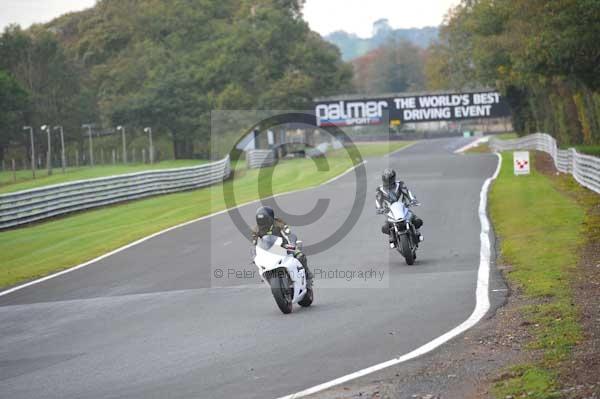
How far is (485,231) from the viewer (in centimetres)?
2102

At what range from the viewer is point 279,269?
12.2m

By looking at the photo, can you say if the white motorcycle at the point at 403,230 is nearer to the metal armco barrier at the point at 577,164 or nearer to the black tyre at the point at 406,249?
the black tyre at the point at 406,249

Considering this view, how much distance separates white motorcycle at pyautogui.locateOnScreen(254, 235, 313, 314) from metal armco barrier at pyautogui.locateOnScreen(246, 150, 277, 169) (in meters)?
48.1

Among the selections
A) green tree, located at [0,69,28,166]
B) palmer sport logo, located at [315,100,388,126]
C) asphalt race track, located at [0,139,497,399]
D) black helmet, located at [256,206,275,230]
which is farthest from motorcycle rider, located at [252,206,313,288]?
green tree, located at [0,69,28,166]

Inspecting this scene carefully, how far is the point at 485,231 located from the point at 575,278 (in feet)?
24.1

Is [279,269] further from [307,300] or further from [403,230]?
[403,230]

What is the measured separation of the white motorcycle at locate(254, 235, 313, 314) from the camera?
12086mm

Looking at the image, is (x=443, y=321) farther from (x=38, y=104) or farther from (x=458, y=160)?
(x=38, y=104)

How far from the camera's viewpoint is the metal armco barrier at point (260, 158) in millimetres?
60906

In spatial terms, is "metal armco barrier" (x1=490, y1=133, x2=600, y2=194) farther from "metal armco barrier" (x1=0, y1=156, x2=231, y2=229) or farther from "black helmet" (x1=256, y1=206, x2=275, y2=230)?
"black helmet" (x1=256, y1=206, x2=275, y2=230)

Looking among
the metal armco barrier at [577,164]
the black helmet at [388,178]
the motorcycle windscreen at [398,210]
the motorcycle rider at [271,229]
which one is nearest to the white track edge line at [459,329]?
the motorcycle windscreen at [398,210]

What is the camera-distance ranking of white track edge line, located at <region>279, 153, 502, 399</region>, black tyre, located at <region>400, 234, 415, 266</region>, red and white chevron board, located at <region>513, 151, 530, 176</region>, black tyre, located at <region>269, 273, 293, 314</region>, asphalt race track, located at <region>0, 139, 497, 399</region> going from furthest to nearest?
red and white chevron board, located at <region>513, 151, 530, 176</region> → black tyre, located at <region>400, 234, 415, 266</region> → black tyre, located at <region>269, 273, 293, 314</region> → asphalt race track, located at <region>0, 139, 497, 399</region> → white track edge line, located at <region>279, 153, 502, 399</region>

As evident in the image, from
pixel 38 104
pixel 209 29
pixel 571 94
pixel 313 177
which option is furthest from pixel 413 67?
pixel 313 177

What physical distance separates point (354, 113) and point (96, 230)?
55.7 meters
